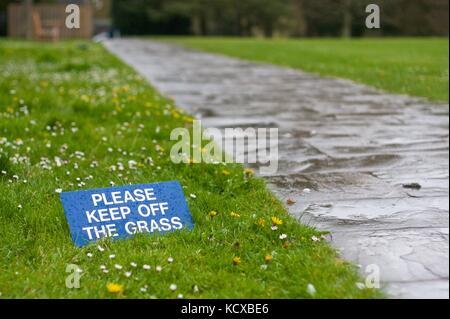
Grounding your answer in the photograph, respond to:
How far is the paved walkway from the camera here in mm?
3305

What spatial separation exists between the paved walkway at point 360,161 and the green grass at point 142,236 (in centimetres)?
23

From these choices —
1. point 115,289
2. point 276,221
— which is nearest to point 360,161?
point 276,221

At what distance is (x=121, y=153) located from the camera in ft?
17.8

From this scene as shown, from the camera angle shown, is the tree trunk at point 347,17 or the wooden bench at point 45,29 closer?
the wooden bench at point 45,29

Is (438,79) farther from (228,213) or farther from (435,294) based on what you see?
(435,294)

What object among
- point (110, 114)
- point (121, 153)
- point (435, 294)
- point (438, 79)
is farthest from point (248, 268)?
point (438, 79)

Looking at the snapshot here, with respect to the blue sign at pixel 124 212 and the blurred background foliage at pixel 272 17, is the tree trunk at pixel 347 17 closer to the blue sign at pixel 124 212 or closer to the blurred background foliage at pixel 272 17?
the blurred background foliage at pixel 272 17

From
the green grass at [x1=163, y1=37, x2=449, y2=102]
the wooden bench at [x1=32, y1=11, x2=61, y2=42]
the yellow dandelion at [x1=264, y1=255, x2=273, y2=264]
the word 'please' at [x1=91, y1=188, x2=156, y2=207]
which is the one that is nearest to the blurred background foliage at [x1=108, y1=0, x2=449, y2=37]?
the wooden bench at [x1=32, y1=11, x2=61, y2=42]

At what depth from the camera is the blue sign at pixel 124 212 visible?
11.8 feet

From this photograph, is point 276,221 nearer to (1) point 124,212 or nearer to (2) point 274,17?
(1) point 124,212

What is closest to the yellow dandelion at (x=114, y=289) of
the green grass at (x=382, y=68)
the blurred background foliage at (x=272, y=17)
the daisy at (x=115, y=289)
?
the daisy at (x=115, y=289)

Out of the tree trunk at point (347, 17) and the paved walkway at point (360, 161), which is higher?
the tree trunk at point (347, 17)

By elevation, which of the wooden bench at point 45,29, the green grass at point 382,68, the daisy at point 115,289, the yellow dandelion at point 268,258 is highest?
the wooden bench at point 45,29

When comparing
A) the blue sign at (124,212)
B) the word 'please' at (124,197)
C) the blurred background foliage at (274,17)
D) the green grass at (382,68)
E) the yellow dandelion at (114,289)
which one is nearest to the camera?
the yellow dandelion at (114,289)
